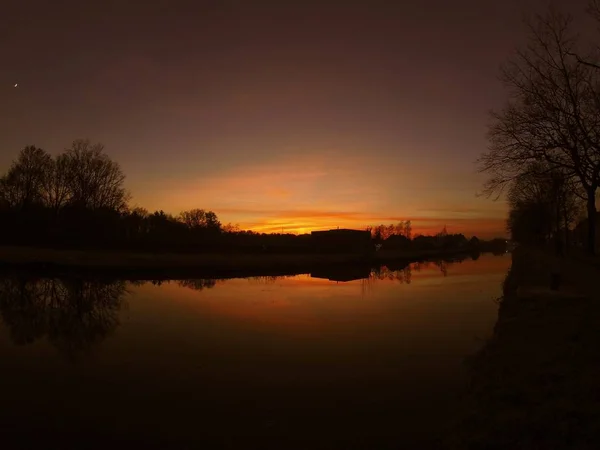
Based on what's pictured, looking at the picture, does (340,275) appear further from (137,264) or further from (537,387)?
(537,387)

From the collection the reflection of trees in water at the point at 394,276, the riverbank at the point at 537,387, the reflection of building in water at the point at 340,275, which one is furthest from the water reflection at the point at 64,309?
the reflection of trees in water at the point at 394,276

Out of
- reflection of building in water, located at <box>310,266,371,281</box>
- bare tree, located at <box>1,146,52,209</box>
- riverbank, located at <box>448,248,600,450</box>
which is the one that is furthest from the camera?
bare tree, located at <box>1,146,52,209</box>

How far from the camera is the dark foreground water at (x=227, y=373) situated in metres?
8.20

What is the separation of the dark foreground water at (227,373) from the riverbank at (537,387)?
2.75ft

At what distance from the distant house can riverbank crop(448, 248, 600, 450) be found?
88.8m

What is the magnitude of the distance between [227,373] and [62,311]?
12860 mm

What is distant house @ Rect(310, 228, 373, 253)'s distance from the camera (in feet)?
349

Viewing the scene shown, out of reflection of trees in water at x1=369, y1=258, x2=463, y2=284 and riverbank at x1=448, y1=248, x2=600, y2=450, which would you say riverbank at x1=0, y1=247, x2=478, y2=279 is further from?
riverbank at x1=448, y1=248, x2=600, y2=450

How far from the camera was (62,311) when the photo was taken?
68.9 feet

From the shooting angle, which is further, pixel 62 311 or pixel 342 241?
pixel 342 241

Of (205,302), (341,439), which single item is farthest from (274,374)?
(205,302)

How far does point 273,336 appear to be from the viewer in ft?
56.1

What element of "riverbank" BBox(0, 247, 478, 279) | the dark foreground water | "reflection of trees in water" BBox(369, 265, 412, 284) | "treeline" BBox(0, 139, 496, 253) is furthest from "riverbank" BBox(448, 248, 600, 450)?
"treeline" BBox(0, 139, 496, 253)

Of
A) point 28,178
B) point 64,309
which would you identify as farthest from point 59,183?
point 64,309
